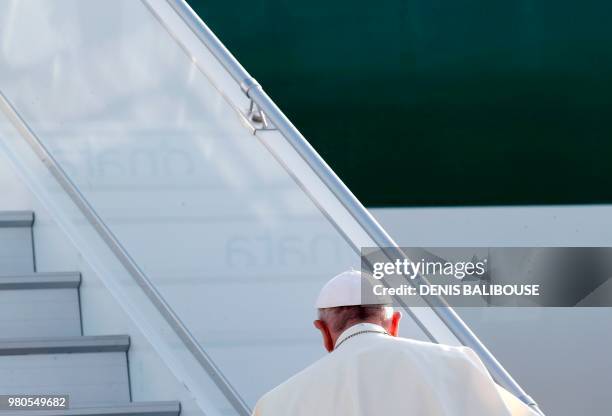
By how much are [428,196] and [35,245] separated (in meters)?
1.92

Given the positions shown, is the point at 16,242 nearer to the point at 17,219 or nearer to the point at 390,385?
the point at 17,219

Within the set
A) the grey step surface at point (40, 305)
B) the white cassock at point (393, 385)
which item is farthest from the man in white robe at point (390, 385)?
the grey step surface at point (40, 305)

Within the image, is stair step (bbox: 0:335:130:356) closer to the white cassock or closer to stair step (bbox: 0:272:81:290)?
stair step (bbox: 0:272:81:290)

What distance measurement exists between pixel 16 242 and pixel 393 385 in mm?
1620

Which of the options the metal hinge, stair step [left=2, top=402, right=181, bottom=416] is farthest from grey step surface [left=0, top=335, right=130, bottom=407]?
the metal hinge

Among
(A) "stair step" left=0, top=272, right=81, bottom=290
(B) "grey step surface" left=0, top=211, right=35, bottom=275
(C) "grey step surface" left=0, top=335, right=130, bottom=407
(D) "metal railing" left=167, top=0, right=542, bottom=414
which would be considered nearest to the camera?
(D) "metal railing" left=167, top=0, right=542, bottom=414

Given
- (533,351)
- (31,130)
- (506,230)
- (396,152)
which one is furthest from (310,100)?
(31,130)

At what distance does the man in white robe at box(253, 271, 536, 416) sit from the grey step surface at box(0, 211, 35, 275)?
4.63 feet

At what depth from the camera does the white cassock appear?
6.00 feet

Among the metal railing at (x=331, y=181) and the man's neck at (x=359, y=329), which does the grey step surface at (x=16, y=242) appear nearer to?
the metal railing at (x=331, y=181)

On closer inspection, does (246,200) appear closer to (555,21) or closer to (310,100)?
(310,100)

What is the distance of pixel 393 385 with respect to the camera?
1842 mm

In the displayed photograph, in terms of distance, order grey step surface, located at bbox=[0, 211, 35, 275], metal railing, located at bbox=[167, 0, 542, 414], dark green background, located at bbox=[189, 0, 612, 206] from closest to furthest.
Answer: metal railing, located at bbox=[167, 0, 542, 414], grey step surface, located at bbox=[0, 211, 35, 275], dark green background, located at bbox=[189, 0, 612, 206]

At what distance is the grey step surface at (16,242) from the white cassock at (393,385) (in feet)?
4.75
